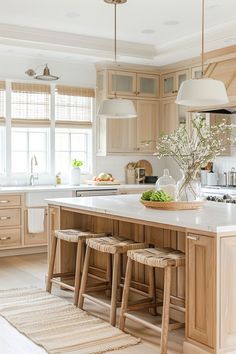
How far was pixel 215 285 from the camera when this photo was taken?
309cm

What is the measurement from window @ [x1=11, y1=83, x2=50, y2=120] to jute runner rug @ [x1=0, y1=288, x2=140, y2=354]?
330 cm

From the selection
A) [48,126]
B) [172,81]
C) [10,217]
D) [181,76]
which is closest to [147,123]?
[172,81]

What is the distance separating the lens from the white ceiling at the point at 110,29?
5438 mm

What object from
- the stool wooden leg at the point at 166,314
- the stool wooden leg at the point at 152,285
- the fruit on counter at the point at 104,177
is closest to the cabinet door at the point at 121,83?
the fruit on counter at the point at 104,177

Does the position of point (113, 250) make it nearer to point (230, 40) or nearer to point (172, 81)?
point (230, 40)

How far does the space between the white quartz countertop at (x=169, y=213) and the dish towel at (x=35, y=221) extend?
1833 millimetres

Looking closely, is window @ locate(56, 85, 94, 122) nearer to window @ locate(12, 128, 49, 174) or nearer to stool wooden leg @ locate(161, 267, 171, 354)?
window @ locate(12, 128, 49, 174)

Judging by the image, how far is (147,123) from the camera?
316 inches

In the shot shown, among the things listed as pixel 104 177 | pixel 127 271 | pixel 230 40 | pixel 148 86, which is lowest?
pixel 127 271

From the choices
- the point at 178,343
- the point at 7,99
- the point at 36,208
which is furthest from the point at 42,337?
the point at 7,99

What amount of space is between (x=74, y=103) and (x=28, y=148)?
997mm

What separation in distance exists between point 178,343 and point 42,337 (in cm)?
97

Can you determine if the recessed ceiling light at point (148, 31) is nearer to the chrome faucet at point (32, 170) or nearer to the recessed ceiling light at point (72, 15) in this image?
the recessed ceiling light at point (72, 15)

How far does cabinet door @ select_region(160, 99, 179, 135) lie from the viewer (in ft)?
25.6
